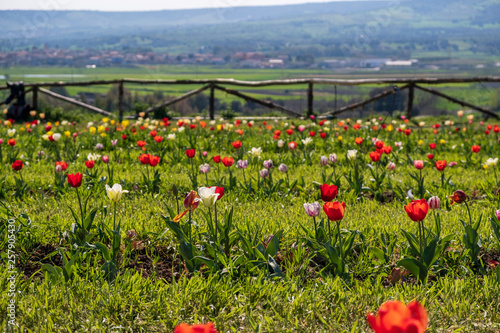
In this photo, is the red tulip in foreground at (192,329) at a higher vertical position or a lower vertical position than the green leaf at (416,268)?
Answer: higher

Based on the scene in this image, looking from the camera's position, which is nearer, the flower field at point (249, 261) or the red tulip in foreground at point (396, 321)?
the red tulip in foreground at point (396, 321)

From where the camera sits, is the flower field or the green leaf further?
the green leaf

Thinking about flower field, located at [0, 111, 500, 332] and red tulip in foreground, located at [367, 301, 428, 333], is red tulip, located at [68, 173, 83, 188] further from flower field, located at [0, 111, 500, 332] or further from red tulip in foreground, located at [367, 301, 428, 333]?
red tulip in foreground, located at [367, 301, 428, 333]

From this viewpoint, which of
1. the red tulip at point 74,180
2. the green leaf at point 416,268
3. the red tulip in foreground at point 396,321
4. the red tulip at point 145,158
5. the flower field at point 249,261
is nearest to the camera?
the red tulip in foreground at point 396,321

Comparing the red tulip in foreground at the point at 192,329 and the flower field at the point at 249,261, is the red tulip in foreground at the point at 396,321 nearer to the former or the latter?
the flower field at the point at 249,261

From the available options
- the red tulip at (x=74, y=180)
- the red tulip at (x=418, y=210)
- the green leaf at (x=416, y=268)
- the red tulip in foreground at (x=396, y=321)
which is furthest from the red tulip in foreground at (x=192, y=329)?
the red tulip at (x=74, y=180)

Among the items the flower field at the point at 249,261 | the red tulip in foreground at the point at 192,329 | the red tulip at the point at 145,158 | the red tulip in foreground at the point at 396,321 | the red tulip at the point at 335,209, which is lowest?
the flower field at the point at 249,261

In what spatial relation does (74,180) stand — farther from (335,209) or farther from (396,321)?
(396,321)

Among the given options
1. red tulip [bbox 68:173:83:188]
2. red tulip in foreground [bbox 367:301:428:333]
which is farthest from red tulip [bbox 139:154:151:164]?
red tulip in foreground [bbox 367:301:428:333]

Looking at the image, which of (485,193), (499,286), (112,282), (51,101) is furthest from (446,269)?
(51,101)

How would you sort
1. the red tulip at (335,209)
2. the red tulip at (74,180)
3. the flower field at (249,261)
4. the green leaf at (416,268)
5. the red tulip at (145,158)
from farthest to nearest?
the red tulip at (145,158), the red tulip at (74,180), the green leaf at (416,268), the red tulip at (335,209), the flower field at (249,261)

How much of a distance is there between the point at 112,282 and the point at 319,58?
141 meters

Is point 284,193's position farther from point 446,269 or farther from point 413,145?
point 413,145

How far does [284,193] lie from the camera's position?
16.4 feet
